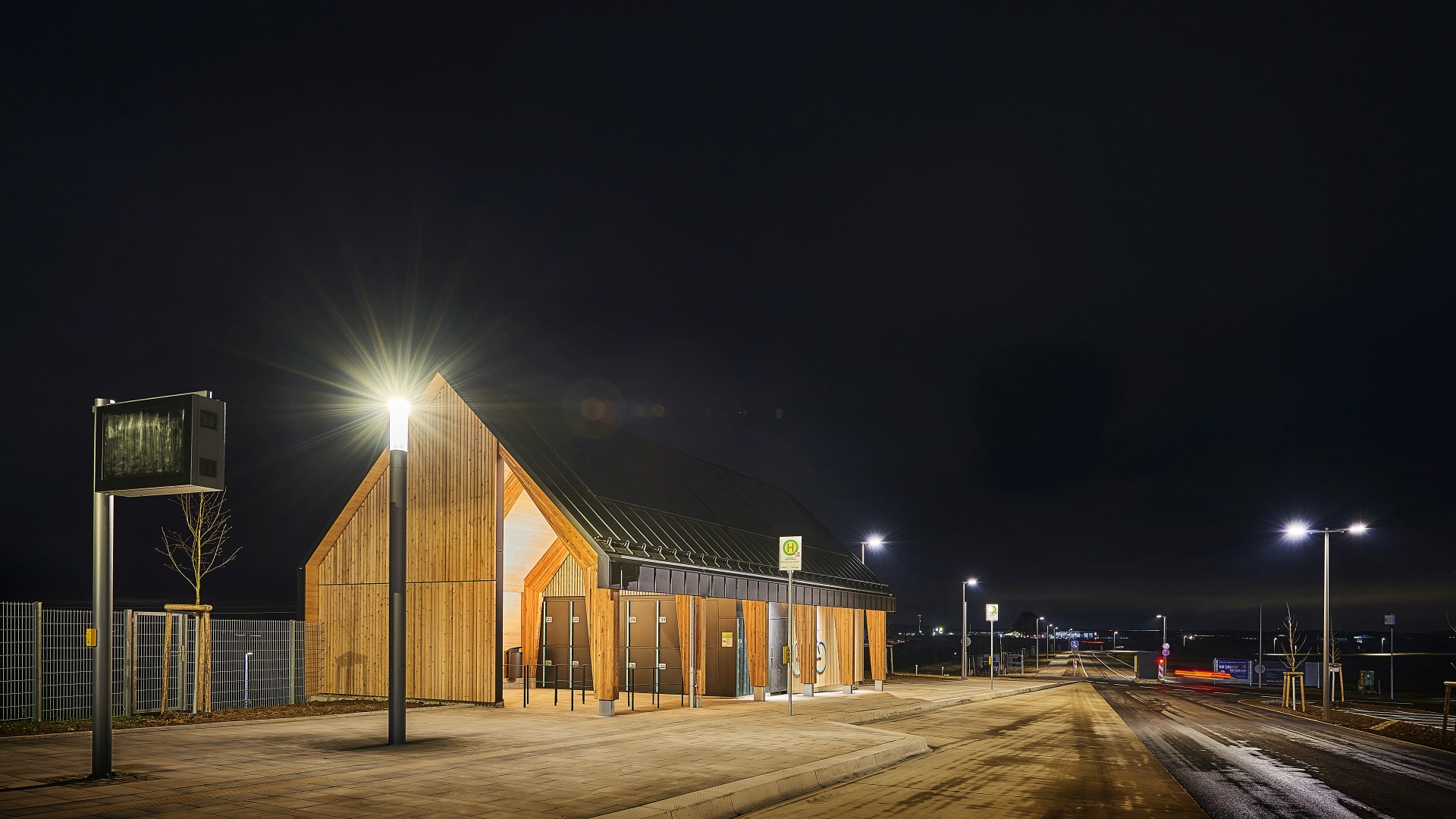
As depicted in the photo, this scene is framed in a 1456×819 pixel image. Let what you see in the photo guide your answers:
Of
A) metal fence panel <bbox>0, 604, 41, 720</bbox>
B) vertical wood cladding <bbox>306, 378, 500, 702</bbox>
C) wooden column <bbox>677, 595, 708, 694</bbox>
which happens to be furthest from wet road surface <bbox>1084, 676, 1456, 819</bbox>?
metal fence panel <bbox>0, 604, 41, 720</bbox>

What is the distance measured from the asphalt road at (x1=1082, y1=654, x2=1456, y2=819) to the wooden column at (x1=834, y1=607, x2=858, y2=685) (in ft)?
28.4

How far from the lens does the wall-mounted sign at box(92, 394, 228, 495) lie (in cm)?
1086

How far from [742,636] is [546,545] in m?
7.41

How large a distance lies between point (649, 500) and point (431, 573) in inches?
247

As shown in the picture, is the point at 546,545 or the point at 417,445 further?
the point at 546,545

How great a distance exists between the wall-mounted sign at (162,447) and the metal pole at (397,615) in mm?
3507

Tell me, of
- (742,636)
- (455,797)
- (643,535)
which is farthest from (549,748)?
(742,636)

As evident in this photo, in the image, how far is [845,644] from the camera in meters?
33.9

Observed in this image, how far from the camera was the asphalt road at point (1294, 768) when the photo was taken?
11953mm

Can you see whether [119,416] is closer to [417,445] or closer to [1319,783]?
[417,445]

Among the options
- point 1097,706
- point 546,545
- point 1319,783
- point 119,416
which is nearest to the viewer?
point 119,416

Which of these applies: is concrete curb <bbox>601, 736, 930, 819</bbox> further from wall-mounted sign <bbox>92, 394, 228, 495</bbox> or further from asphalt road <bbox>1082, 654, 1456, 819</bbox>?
wall-mounted sign <bbox>92, 394, 228, 495</bbox>

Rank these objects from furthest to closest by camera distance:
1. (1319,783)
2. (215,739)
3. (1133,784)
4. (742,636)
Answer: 1. (742,636)
2. (215,739)
3. (1319,783)
4. (1133,784)

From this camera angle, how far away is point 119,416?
11375 millimetres
